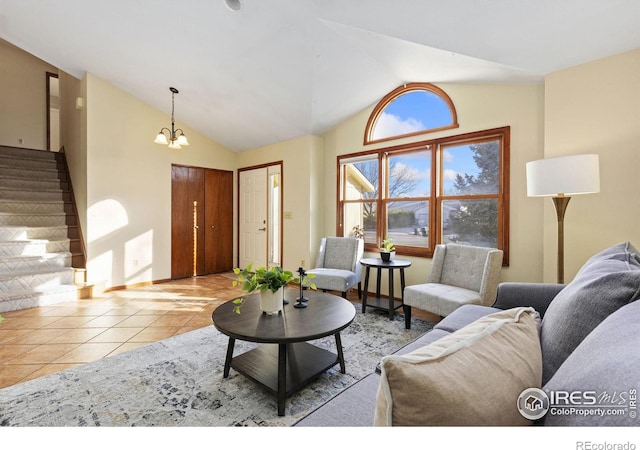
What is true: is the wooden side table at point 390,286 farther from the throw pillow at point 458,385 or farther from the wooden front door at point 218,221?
the wooden front door at point 218,221

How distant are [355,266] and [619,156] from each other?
2.62 metres

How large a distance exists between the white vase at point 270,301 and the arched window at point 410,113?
274 cm

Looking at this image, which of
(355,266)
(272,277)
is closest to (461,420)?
(272,277)

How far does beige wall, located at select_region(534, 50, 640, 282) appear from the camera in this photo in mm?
2166

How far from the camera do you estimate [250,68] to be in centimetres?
335

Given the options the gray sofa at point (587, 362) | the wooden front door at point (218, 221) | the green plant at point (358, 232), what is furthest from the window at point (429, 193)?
the wooden front door at point (218, 221)

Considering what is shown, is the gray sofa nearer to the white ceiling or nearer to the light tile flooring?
the white ceiling

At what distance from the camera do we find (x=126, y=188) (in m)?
4.43

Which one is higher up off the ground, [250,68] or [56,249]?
[250,68]

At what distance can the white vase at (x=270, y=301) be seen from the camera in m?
1.94

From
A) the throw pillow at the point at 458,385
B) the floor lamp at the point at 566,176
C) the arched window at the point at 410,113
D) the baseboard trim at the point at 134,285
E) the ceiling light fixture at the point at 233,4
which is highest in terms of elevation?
the ceiling light fixture at the point at 233,4

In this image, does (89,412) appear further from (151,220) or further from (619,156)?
(619,156)

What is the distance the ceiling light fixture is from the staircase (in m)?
3.85

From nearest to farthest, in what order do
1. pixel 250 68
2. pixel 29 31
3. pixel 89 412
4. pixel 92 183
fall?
pixel 89 412 → pixel 250 68 → pixel 29 31 → pixel 92 183
